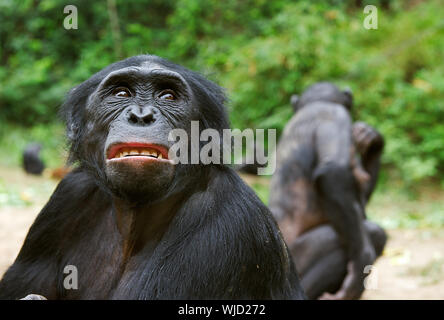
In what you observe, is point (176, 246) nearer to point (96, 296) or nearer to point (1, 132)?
point (96, 296)

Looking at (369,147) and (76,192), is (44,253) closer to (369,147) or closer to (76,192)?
(76,192)

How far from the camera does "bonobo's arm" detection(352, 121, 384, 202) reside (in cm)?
629

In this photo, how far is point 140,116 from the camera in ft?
8.37

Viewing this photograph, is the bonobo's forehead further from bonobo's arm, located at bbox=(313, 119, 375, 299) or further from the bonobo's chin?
bonobo's arm, located at bbox=(313, 119, 375, 299)

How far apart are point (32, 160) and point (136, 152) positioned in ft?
31.7

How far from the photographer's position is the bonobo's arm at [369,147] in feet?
20.6

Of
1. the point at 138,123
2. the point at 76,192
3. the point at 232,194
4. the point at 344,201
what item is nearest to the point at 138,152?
the point at 138,123

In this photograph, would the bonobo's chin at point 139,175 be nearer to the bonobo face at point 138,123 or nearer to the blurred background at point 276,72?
the bonobo face at point 138,123

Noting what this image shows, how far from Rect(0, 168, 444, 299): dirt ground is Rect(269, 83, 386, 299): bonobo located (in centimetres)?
32

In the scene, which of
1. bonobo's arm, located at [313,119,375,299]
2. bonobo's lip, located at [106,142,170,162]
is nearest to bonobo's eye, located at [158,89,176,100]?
bonobo's lip, located at [106,142,170,162]
